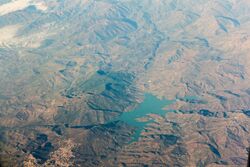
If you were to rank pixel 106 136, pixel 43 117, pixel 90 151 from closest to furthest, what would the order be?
pixel 90 151 < pixel 106 136 < pixel 43 117

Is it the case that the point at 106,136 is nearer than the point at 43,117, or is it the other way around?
the point at 106,136

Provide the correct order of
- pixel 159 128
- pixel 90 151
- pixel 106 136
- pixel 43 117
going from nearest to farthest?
pixel 90 151 < pixel 106 136 < pixel 159 128 < pixel 43 117

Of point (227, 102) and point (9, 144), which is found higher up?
point (227, 102)

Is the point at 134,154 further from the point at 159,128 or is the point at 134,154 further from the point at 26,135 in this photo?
the point at 26,135

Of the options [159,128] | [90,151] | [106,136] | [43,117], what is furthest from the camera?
[43,117]

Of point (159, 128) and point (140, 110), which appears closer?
point (159, 128)

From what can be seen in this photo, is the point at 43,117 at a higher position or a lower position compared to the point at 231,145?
lower

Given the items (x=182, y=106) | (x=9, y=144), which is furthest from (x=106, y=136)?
(x=182, y=106)

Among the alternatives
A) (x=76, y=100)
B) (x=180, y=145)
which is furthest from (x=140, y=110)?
(x=180, y=145)

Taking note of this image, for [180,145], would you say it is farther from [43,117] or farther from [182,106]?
[43,117]
